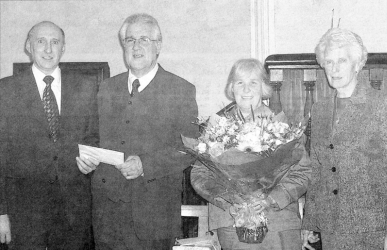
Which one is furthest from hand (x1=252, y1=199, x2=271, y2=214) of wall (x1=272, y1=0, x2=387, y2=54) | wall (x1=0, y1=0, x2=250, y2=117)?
wall (x1=272, y1=0, x2=387, y2=54)

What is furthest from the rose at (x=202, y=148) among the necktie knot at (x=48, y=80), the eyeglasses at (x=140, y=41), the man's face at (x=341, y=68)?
the necktie knot at (x=48, y=80)

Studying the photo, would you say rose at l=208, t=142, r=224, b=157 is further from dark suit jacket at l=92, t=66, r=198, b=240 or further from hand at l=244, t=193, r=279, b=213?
dark suit jacket at l=92, t=66, r=198, b=240

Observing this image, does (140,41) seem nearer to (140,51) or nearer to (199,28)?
(140,51)

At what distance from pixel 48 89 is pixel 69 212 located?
701mm

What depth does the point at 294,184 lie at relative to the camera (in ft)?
7.59

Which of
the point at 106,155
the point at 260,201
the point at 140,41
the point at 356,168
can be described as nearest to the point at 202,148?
the point at 260,201

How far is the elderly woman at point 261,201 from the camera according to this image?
7.48ft

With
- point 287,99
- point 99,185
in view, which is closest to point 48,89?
point 99,185

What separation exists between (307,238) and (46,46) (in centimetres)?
179

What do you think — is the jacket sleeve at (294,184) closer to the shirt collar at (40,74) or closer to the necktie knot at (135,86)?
the necktie knot at (135,86)

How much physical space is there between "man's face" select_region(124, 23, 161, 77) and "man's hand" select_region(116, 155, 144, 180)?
49 centimetres

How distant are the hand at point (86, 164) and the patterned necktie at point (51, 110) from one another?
205mm

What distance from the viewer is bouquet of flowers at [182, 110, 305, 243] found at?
6.91 feet

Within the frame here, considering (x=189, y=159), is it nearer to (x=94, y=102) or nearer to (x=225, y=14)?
(x=94, y=102)
